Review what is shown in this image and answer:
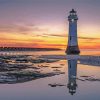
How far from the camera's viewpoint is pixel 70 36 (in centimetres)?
8538

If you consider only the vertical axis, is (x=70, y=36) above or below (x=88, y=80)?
above

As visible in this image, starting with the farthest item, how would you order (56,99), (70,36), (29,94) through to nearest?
(70,36) < (29,94) < (56,99)

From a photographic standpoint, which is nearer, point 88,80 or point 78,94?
point 78,94

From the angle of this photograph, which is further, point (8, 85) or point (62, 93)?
point (8, 85)

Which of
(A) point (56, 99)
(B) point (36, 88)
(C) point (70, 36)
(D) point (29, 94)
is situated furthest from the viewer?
(C) point (70, 36)

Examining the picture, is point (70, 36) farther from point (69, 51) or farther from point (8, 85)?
point (8, 85)

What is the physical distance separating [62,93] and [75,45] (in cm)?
6663

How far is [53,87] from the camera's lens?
2208 cm

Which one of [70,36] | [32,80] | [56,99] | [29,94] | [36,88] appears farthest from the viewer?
[70,36]

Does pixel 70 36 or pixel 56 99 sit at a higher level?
pixel 70 36

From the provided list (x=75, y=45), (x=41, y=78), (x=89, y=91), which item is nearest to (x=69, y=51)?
(x=75, y=45)

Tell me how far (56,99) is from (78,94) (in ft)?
6.92

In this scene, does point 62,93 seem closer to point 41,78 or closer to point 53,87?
point 53,87

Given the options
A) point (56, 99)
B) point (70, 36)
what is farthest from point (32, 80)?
point (70, 36)
